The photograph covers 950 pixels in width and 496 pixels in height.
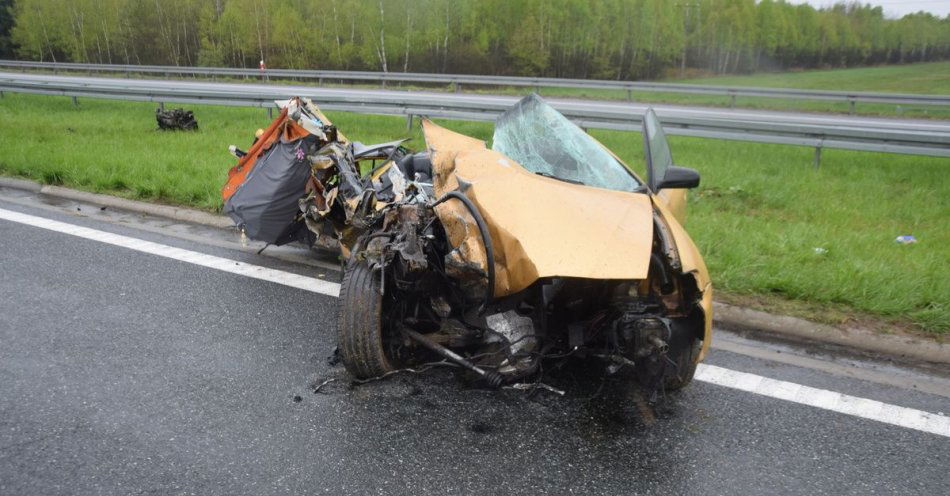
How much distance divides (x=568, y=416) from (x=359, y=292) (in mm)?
1141

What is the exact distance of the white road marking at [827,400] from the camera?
333 cm

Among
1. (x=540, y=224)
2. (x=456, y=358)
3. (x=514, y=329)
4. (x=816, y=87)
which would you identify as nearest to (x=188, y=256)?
(x=456, y=358)

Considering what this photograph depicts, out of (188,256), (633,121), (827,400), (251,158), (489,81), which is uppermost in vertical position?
(251,158)

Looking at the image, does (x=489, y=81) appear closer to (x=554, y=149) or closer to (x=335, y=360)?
(x=554, y=149)

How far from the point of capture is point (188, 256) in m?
5.62

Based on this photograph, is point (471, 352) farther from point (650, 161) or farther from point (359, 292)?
point (650, 161)

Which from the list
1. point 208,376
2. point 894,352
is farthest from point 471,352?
point 894,352

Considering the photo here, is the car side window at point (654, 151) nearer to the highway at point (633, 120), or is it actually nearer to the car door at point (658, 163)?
the car door at point (658, 163)

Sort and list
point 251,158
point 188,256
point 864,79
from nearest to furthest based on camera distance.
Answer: point 251,158, point 188,256, point 864,79

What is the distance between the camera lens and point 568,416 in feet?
10.8

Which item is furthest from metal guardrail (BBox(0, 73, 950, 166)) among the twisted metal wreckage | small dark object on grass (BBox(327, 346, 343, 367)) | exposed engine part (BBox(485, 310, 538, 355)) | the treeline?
small dark object on grass (BBox(327, 346, 343, 367))

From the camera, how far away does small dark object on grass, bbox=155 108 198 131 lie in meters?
11.6

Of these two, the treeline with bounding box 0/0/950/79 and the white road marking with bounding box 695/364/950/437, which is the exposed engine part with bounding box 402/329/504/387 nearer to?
the white road marking with bounding box 695/364/950/437

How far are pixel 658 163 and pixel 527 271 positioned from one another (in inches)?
56.8
